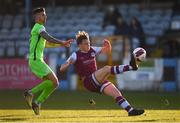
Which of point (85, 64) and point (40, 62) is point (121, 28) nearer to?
point (40, 62)

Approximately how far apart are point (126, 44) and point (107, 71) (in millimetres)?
11729

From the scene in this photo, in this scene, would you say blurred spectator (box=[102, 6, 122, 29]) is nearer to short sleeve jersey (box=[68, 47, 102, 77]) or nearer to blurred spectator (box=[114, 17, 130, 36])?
blurred spectator (box=[114, 17, 130, 36])

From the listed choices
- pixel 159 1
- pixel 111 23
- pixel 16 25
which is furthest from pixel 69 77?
pixel 159 1

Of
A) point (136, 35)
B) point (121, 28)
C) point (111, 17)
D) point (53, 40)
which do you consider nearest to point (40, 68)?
point (53, 40)

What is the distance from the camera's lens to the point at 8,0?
32719 mm

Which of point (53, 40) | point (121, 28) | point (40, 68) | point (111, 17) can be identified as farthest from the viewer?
point (111, 17)

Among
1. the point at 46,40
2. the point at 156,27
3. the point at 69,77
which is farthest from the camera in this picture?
the point at 156,27

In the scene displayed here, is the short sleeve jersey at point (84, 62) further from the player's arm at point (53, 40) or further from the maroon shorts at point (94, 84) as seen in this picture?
the player's arm at point (53, 40)

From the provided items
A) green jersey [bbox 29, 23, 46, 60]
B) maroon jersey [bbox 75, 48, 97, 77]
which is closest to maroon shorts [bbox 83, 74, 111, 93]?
maroon jersey [bbox 75, 48, 97, 77]

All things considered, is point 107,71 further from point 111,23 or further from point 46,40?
point 111,23

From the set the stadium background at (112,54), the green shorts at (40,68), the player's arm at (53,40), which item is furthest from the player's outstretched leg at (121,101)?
the stadium background at (112,54)

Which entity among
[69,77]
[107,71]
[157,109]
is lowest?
[69,77]

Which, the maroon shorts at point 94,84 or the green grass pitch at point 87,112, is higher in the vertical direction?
the maroon shorts at point 94,84

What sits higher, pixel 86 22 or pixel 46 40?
pixel 46 40
